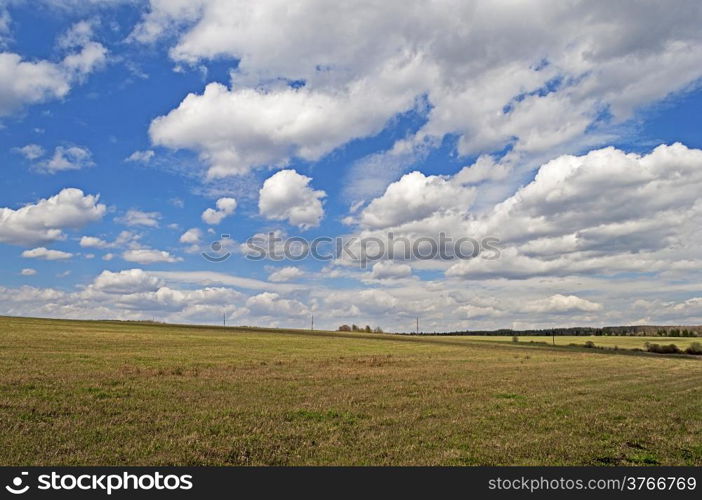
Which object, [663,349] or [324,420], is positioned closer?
[324,420]

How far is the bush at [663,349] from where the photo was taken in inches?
4792

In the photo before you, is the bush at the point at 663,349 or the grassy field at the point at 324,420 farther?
the bush at the point at 663,349

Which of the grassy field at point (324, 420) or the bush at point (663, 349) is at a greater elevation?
the grassy field at point (324, 420)

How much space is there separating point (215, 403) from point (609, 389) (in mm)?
23289

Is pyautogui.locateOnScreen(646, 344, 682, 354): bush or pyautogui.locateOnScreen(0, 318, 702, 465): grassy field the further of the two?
pyautogui.locateOnScreen(646, 344, 682, 354): bush

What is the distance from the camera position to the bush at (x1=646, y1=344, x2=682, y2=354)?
12172 cm

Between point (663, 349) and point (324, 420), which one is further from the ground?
point (324, 420)

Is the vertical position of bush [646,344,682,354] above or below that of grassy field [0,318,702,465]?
below

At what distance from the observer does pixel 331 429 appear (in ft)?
51.4

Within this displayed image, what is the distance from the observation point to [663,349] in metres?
124
